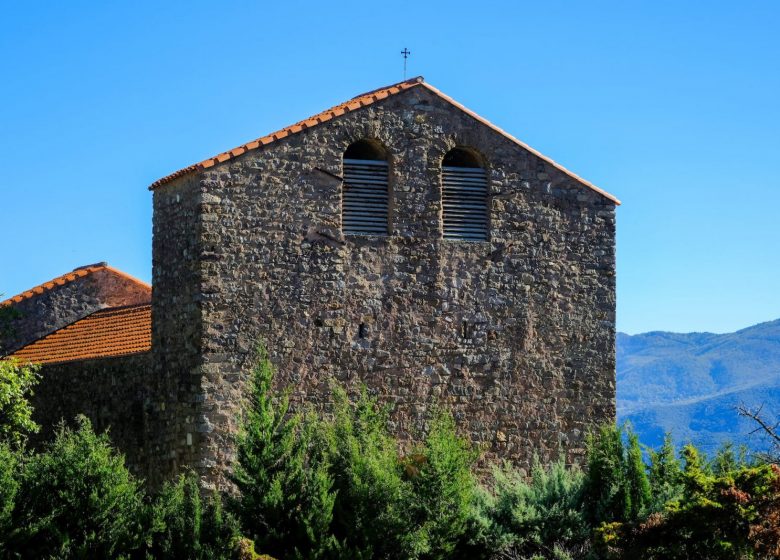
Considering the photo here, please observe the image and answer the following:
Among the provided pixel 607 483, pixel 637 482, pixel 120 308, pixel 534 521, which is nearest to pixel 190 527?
pixel 534 521

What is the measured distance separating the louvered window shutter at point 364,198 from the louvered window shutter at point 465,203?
4.08 ft

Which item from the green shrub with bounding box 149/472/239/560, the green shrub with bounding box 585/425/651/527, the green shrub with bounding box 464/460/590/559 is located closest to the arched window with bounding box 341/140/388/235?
the green shrub with bounding box 464/460/590/559

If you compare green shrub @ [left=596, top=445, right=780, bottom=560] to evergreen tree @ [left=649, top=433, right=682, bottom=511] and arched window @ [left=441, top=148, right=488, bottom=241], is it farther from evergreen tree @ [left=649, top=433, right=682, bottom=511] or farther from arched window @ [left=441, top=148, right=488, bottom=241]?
arched window @ [left=441, top=148, right=488, bottom=241]

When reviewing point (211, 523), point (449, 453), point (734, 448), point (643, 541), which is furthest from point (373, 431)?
point (734, 448)

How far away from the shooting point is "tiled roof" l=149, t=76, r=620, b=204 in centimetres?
2302

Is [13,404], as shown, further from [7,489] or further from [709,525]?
[709,525]

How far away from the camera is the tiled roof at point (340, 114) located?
2302 centimetres

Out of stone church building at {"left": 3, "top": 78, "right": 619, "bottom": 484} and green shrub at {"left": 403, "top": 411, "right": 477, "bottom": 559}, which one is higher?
stone church building at {"left": 3, "top": 78, "right": 619, "bottom": 484}

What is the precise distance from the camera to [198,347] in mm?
22672

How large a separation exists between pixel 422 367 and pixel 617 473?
4.29 meters

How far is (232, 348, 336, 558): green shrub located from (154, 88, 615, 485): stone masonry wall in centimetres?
141

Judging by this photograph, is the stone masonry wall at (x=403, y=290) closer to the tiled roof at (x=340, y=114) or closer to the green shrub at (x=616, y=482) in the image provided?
the tiled roof at (x=340, y=114)

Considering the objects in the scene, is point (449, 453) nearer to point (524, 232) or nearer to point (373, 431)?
point (373, 431)

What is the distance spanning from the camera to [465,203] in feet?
81.1
